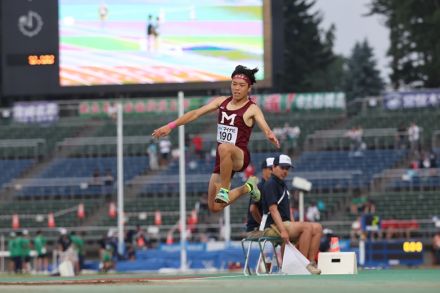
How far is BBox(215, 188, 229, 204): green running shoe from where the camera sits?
1484 cm

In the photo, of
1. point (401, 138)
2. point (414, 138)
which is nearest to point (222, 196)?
point (414, 138)

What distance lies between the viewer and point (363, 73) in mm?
76062

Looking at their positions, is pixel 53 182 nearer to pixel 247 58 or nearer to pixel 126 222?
pixel 126 222

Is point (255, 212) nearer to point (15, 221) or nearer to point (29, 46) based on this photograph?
point (29, 46)

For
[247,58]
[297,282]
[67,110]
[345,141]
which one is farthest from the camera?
[67,110]

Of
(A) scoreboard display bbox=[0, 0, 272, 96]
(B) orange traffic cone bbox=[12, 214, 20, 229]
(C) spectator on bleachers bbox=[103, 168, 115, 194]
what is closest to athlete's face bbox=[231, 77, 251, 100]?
(A) scoreboard display bbox=[0, 0, 272, 96]

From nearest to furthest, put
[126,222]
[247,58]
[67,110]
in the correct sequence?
[247,58], [126,222], [67,110]

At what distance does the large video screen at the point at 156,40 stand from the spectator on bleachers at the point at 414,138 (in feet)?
23.6

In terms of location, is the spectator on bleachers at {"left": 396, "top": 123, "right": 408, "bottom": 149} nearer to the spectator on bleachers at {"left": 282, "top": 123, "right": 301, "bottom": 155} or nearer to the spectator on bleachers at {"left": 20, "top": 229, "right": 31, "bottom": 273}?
the spectator on bleachers at {"left": 282, "top": 123, "right": 301, "bottom": 155}

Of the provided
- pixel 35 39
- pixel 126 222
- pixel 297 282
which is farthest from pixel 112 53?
pixel 297 282

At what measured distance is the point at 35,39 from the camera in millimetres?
36000

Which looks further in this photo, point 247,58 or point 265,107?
point 265,107

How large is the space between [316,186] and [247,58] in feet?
19.2

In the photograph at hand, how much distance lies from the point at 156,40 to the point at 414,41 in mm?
18769
